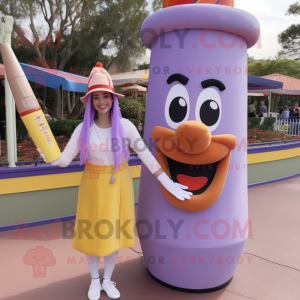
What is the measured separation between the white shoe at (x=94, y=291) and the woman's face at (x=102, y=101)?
1.37 metres

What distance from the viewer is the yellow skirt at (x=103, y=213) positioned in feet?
7.53

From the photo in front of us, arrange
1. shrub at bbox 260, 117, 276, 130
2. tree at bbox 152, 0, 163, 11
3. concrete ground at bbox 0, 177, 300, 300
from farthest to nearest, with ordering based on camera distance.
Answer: tree at bbox 152, 0, 163, 11 < shrub at bbox 260, 117, 276, 130 < concrete ground at bbox 0, 177, 300, 300

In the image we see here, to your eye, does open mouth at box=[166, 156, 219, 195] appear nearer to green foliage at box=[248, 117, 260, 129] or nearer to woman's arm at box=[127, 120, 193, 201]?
woman's arm at box=[127, 120, 193, 201]

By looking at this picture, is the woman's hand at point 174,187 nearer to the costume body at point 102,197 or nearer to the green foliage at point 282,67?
the costume body at point 102,197

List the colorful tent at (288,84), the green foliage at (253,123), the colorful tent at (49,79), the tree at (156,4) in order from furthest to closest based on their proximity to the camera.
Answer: the tree at (156,4) → the colorful tent at (288,84) → the green foliage at (253,123) → the colorful tent at (49,79)

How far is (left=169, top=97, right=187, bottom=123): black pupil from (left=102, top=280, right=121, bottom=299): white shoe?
55.3 inches

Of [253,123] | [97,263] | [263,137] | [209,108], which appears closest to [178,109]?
[209,108]

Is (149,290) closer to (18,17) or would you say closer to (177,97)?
(177,97)

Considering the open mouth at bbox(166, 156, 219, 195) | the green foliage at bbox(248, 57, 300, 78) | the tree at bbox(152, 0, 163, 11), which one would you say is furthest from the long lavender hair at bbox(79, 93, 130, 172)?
the green foliage at bbox(248, 57, 300, 78)

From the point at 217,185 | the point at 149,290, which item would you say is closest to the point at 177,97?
the point at 217,185

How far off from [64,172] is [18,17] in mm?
11026

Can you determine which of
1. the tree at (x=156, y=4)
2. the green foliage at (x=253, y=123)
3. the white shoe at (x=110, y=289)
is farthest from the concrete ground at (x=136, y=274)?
the tree at (x=156, y=4)

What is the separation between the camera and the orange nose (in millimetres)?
2098

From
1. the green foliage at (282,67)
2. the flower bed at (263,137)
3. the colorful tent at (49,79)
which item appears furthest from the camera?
the green foliage at (282,67)
